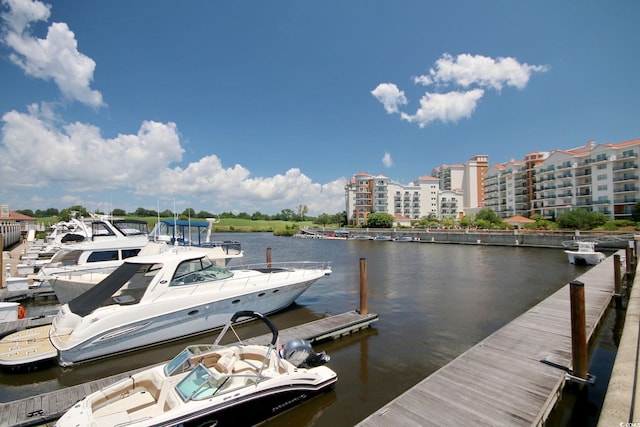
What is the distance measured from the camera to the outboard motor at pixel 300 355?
6.92 meters

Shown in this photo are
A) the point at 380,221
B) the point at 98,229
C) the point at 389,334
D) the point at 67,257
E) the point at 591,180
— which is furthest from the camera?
the point at 380,221

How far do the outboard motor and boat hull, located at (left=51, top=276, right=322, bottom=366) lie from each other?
3849 millimetres

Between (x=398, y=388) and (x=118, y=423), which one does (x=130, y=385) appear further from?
(x=398, y=388)

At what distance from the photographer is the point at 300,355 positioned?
698 cm

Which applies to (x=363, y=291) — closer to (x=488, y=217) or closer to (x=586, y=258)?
(x=586, y=258)

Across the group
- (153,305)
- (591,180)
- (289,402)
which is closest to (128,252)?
(153,305)

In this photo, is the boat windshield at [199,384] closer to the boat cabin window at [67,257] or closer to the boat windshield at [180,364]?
the boat windshield at [180,364]

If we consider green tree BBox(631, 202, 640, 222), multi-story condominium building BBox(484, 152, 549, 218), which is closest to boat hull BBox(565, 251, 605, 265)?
green tree BBox(631, 202, 640, 222)

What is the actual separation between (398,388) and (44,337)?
9.85m

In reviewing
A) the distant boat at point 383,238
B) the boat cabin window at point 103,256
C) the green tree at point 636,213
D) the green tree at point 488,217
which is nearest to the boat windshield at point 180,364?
the boat cabin window at point 103,256

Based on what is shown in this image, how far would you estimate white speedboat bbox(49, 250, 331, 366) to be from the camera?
8195mm

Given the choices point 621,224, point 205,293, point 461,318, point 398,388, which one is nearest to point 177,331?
point 205,293

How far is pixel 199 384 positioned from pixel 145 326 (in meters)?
4.73

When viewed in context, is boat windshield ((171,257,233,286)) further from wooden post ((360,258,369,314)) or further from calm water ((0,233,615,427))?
wooden post ((360,258,369,314))
